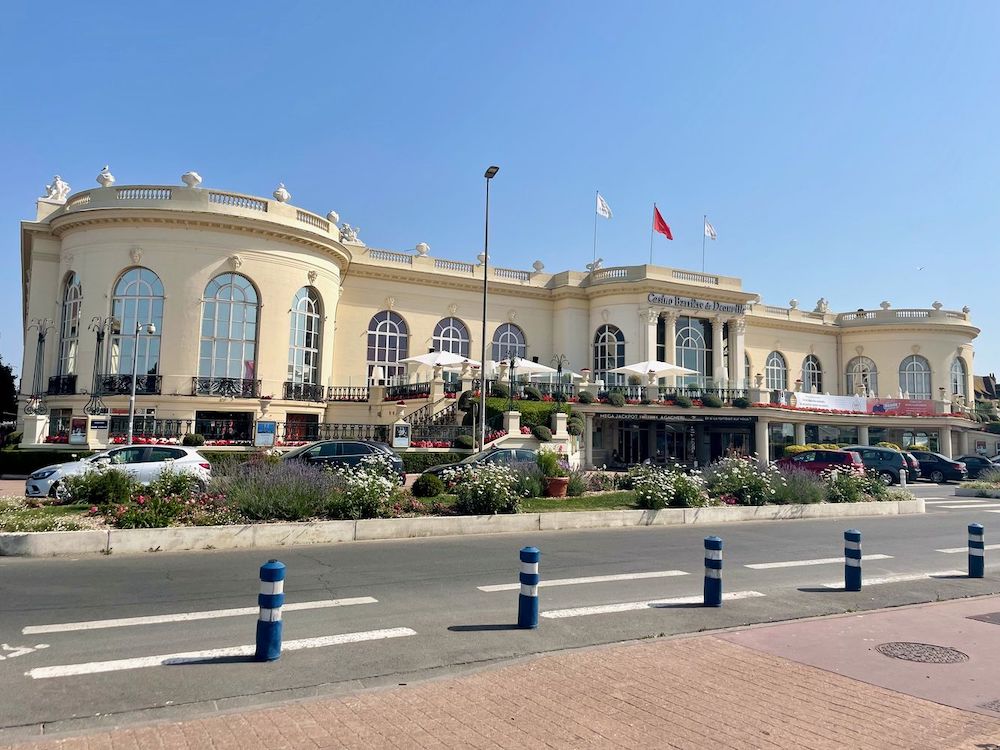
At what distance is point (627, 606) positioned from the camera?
8.45 m

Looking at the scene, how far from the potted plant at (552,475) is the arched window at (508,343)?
74.8 ft

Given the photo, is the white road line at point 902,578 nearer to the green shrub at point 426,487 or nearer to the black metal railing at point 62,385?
the green shrub at point 426,487

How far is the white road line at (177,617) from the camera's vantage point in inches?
277

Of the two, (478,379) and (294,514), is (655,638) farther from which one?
(478,379)

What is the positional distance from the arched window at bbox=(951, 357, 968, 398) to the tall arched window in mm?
5498

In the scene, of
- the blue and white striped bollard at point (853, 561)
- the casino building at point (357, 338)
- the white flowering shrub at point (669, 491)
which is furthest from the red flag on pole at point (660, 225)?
the blue and white striped bollard at point (853, 561)

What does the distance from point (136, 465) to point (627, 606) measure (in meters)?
13.0

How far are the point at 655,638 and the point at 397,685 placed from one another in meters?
2.82

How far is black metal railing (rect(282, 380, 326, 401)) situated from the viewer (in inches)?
1292

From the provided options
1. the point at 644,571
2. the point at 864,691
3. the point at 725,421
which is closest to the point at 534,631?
the point at 864,691

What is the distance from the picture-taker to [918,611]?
8.37 meters

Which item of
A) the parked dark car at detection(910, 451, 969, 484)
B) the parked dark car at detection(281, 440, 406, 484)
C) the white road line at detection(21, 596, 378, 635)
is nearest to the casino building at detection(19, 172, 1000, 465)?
the parked dark car at detection(910, 451, 969, 484)

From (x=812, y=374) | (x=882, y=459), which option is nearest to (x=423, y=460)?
(x=882, y=459)

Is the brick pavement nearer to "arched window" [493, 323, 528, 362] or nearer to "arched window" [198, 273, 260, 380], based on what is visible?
"arched window" [198, 273, 260, 380]
